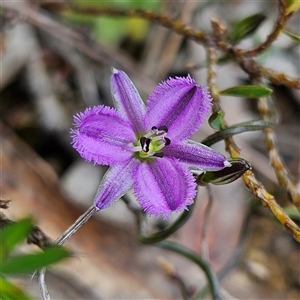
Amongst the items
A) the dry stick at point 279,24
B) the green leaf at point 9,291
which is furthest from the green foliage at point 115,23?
the green leaf at point 9,291

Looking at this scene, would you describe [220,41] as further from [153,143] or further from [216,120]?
[153,143]

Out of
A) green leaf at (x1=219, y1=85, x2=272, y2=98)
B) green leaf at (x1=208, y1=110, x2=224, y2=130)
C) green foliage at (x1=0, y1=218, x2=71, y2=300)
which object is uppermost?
green leaf at (x1=219, y1=85, x2=272, y2=98)

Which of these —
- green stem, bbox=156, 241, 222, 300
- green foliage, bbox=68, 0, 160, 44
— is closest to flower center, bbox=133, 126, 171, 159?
green stem, bbox=156, 241, 222, 300

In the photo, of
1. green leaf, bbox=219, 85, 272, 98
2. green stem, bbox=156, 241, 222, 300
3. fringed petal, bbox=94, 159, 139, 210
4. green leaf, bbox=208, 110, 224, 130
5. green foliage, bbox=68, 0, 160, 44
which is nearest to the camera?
fringed petal, bbox=94, 159, 139, 210

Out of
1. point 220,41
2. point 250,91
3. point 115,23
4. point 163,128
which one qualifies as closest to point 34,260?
point 163,128

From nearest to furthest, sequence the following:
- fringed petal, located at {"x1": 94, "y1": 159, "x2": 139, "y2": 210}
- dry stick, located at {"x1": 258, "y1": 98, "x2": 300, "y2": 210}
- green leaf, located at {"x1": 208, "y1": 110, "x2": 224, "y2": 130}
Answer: fringed petal, located at {"x1": 94, "y1": 159, "x2": 139, "y2": 210}
green leaf, located at {"x1": 208, "y1": 110, "x2": 224, "y2": 130}
dry stick, located at {"x1": 258, "y1": 98, "x2": 300, "y2": 210}

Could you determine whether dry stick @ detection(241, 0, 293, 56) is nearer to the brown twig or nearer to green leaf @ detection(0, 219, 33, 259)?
the brown twig

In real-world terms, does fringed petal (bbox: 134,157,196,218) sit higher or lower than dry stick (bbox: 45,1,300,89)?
lower

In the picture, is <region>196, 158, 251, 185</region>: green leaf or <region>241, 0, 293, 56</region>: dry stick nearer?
<region>196, 158, 251, 185</region>: green leaf

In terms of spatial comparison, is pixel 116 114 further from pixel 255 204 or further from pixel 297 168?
pixel 297 168
